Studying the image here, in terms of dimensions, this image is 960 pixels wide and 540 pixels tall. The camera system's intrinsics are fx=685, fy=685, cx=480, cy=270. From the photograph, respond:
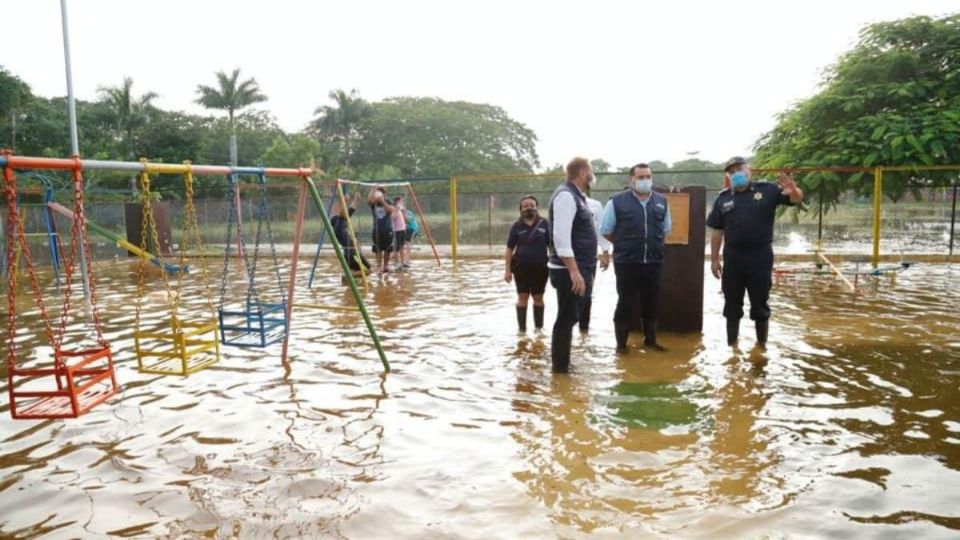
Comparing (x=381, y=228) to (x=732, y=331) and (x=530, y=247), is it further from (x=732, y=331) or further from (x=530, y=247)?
(x=732, y=331)

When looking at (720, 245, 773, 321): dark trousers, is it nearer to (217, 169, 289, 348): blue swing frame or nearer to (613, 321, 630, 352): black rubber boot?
(613, 321, 630, 352): black rubber boot

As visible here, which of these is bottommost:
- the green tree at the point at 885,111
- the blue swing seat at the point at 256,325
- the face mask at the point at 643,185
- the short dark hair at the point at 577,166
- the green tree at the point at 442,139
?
the blue swing seat at the point at 256,325

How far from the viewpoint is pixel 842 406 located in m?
5.12

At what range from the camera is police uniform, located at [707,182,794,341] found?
6387mm

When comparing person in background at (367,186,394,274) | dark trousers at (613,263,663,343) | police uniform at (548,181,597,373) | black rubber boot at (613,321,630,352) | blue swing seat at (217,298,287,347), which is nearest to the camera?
police uniform at (548,181,597,373)

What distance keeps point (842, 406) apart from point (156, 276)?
14.1 m

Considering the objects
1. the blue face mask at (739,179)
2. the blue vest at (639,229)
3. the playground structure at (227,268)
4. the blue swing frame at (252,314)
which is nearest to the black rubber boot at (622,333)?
the blue vest at (639,229)

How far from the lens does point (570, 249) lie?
18.4 feet

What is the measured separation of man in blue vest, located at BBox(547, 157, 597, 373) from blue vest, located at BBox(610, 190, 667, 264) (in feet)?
1.25

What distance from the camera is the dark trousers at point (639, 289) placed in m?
6.66

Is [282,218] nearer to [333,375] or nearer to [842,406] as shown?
[333,375]

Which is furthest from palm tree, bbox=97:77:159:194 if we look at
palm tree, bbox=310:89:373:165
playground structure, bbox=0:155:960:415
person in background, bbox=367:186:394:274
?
person in background, bbox=367:186:394:274

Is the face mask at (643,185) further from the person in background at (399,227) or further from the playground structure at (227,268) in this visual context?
Answer: the person in background at (399,227)

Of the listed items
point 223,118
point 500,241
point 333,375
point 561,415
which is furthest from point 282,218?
point 223,118
